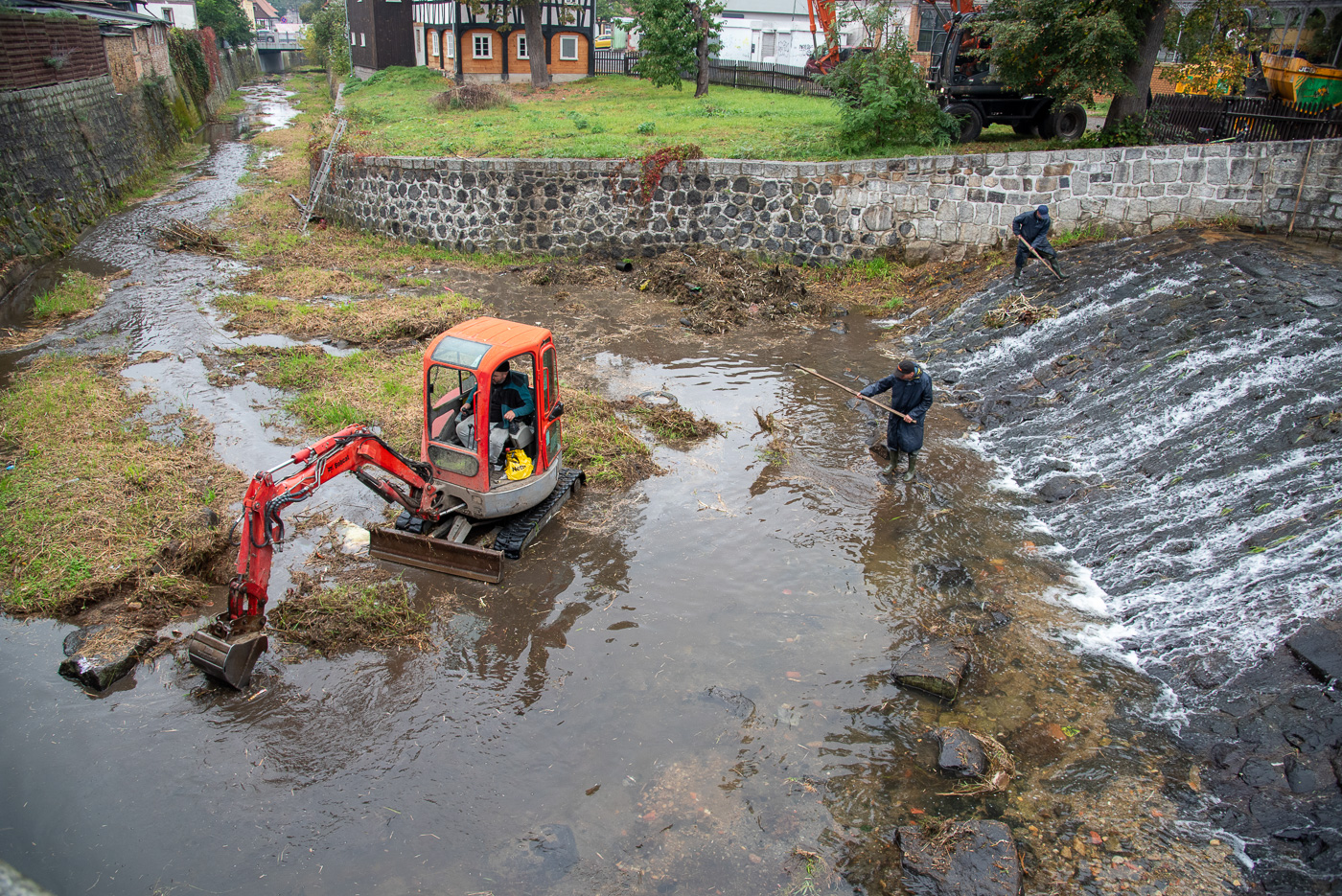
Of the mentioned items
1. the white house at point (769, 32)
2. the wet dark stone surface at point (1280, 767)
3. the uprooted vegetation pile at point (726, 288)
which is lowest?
the wet dark stone surface at point (1280, 767)

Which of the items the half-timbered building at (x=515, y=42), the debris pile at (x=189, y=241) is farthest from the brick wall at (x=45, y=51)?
the half-timbered building at (x=515, y=42)

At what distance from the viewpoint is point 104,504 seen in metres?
8.26

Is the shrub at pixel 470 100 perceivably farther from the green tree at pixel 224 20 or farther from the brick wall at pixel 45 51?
the green tree at pixel 224 20

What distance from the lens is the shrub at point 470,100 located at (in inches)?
1037

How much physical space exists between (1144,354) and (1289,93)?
10.9 metres

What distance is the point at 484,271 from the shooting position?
17766 mm

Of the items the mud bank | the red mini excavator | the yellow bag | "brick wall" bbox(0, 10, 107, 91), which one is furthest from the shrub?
the yellow bag

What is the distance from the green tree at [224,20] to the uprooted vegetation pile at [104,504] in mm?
55307

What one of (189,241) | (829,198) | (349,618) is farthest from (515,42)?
(349,618)

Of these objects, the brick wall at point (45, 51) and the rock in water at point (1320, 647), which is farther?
the brick wall at point (45, 51)

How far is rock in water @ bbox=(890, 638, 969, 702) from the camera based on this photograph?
21.0ft

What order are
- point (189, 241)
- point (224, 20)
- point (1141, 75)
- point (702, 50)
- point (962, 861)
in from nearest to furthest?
point (962, 861), point (1141, 75), point (189, 241), point (702, 50), point (224, 20)

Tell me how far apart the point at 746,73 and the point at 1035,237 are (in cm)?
2087

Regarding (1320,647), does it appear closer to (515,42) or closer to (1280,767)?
(1280,767)
